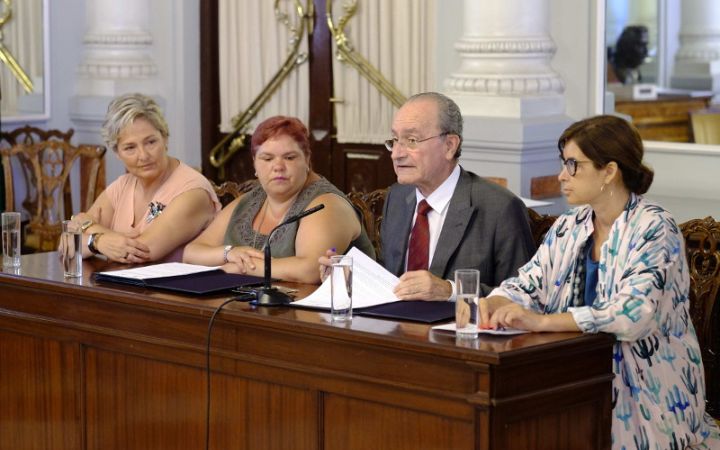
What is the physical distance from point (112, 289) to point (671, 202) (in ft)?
9.66

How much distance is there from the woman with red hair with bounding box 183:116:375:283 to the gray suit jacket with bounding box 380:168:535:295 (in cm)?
40

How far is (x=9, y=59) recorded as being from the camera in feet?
28.0

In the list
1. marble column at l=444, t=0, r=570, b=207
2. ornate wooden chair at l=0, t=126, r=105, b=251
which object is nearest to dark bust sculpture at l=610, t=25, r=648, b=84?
marble column at l=444, t=0, r=570, b=207

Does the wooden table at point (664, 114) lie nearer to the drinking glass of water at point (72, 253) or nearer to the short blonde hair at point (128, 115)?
the short blonde hair at point (128, 115)

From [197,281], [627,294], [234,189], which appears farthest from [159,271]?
[627,294]

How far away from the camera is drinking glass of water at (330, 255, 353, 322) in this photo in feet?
11.3

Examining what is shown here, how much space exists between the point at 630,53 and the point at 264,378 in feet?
11.1

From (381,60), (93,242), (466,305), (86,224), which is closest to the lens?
(466,305)

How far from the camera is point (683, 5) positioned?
608 centimetres

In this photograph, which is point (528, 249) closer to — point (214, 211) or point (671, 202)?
point (214, 211)

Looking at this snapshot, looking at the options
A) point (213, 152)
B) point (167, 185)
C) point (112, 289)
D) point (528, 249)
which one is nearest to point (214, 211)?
point (167, 185)

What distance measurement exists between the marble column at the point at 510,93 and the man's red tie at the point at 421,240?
6.44 ft

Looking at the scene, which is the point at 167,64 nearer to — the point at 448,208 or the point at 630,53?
the point at 630,53

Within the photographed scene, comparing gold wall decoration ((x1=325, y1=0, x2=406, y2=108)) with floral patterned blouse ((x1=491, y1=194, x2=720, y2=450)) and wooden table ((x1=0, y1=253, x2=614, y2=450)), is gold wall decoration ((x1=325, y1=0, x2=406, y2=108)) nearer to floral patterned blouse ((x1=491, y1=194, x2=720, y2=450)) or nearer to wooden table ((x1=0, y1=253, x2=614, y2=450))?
wooden table ((x1=0, y1=253, x2=614, y2=450))
